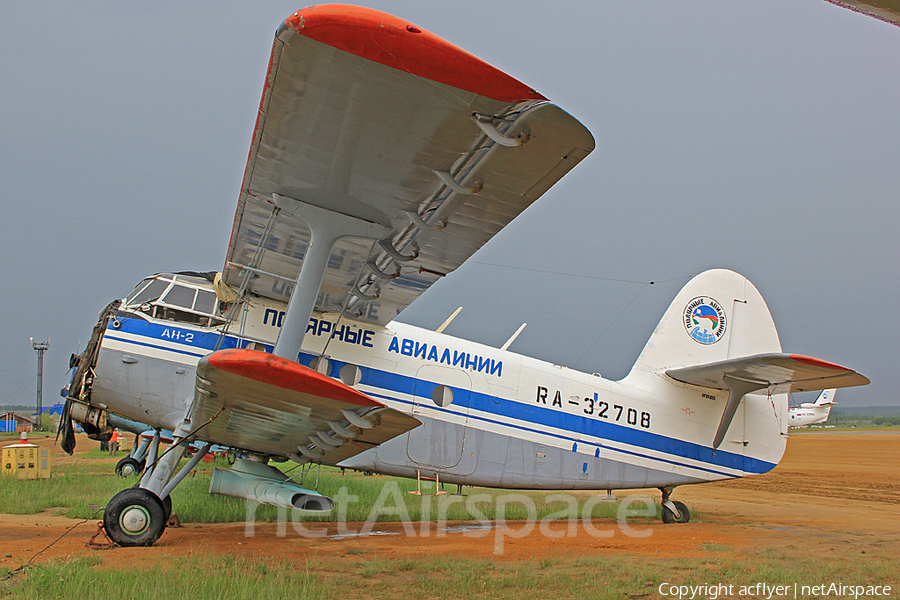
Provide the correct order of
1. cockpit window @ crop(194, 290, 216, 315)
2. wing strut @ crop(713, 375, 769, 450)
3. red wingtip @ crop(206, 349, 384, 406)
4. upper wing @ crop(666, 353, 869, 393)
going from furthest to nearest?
1. wing strut @ crop(713, 375, 769, 450)
2. upper wing @ crop(666, 353, 869, 393)
3. cockpit window @ crop(194, 290, 216, 315)
4. red wingtip @ crop(206, 349, 384, 406)

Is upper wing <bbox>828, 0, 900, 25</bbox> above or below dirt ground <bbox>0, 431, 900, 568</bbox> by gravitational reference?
above

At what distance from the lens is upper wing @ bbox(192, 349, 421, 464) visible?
4.31 m

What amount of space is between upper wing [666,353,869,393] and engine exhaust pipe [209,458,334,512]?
587 centimetres

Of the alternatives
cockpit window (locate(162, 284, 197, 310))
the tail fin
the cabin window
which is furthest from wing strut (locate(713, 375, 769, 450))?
cockpit window (locate(162, 284, 197, 310))

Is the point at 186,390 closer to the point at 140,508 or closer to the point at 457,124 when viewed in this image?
Result: the point at 140,508

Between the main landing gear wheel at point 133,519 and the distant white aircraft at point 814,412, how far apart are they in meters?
45.5

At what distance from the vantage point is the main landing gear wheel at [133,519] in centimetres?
621

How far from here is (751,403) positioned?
10086mm

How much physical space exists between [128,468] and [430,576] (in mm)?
12007

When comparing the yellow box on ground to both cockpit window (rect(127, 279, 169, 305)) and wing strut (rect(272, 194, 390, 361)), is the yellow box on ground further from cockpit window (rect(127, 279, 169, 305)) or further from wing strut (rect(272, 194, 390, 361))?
wing strut (rect(272, 194, 390, 361))

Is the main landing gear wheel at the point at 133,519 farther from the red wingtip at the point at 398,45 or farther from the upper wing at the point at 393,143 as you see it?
the red wingtip at the point at 398,45

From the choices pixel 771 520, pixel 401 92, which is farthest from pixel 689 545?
pixel 401 92

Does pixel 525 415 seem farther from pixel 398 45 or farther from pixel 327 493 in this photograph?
pixel 398 45

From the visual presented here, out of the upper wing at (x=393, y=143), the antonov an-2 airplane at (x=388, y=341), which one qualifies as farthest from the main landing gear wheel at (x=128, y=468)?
the upper wing at (x=393, y=143)
